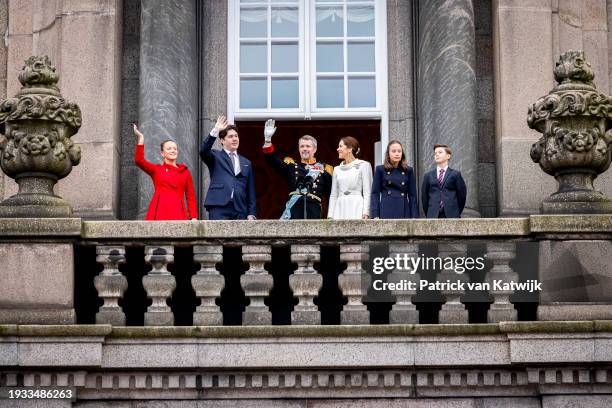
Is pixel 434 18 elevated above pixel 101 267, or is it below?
above

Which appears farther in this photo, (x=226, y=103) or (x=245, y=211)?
(x=226, y=103)

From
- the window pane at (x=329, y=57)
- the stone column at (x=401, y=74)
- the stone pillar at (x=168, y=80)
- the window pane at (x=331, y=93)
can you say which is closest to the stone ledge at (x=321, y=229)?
the stone pillar at (x=168, y=80)

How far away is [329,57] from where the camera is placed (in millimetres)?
21500

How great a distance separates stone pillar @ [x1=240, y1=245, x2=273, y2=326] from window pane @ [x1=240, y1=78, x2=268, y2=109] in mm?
5804

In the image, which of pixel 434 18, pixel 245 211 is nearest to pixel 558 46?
pixel 434 18

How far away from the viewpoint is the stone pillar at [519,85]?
20.2 meters

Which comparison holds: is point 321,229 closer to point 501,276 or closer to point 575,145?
point 501,276

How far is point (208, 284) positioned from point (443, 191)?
3.50 metres

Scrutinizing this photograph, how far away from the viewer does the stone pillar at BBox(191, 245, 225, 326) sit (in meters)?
15.7

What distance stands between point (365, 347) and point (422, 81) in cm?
634

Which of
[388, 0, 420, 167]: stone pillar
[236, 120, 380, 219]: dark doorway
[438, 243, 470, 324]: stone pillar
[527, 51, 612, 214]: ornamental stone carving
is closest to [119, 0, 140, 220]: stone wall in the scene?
[388, 0, 420, 167]: stone pillar

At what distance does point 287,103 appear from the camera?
2144cm

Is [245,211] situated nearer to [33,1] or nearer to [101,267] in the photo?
[101,267]

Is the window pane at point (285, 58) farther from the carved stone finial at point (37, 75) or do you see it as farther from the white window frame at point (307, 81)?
the carved stone finial at point (37, 75)
